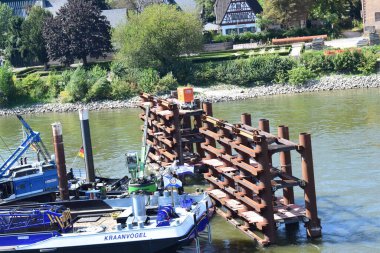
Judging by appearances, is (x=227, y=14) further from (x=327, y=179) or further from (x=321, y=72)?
(x=327, y=179)

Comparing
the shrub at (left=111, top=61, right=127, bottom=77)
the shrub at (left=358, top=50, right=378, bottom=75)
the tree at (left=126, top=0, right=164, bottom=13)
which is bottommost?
the shrub at (left=358, top=50, right=378, bottom=75)

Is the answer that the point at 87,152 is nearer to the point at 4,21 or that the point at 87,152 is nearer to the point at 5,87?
the point at 5,87

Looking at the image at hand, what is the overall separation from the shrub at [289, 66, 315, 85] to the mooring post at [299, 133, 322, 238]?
47010mm

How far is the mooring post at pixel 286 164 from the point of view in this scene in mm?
28578

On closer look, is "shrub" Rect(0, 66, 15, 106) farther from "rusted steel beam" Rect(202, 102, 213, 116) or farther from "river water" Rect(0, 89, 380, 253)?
"rusted steel beam" Rect(202, 102, 213, 116)

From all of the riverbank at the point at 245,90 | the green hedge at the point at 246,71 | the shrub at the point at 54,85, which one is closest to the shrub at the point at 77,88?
the riverbank at the point at 245,90

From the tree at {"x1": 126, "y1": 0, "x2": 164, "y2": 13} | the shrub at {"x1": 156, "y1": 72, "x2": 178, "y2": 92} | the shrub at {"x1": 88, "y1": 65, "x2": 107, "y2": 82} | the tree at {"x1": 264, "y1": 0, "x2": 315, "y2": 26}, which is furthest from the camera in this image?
the tree at {"x1": 126, "y1": 0, "x2": 164, "y2": 13}

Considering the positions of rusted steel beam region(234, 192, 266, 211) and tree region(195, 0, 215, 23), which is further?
tree region(195, 0, 215, 23)

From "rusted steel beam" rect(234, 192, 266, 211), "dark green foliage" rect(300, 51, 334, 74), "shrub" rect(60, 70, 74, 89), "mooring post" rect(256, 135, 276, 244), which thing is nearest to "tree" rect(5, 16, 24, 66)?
"shrub" rect(60, 70, 74, 89)

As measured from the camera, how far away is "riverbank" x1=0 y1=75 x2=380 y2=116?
7100 centimetres

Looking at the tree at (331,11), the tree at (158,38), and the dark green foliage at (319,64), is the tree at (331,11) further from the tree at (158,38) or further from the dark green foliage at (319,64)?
the tree at (158,38)

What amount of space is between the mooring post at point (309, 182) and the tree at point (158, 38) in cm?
5313

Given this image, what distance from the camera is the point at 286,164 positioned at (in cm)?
2862

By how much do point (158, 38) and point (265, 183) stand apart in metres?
53.4
